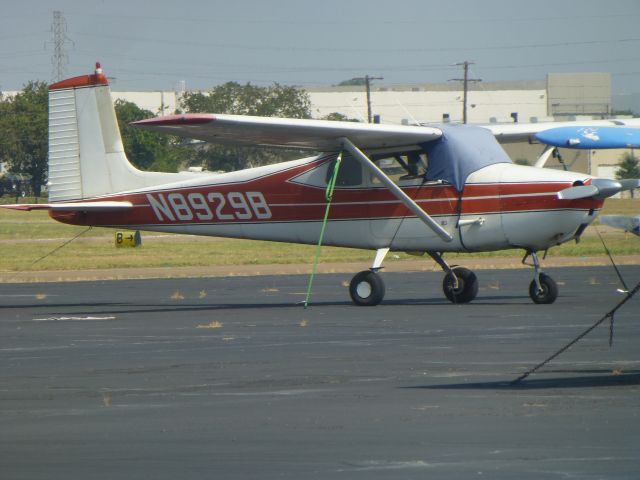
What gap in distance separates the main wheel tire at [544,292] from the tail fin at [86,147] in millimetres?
6834

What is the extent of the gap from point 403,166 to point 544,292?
116 inches

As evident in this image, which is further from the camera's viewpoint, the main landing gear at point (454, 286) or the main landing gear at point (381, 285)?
the main landing gear at point (381, 285)

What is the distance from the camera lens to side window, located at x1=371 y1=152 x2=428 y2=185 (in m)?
18.5

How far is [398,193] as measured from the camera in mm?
17969

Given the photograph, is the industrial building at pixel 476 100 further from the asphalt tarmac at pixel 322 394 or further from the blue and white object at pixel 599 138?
the blue and white object at pixel 599 138

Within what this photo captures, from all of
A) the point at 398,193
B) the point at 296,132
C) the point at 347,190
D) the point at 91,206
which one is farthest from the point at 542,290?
the point at 91,206

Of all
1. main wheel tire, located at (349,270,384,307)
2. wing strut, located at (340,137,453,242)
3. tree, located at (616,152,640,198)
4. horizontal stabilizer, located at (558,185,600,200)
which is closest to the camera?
tree, located at (616,152,640,198)

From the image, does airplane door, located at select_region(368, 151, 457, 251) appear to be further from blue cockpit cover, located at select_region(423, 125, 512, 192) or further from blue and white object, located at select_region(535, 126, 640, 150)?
blue and white object, located at select_region(535, 126, 640, 150)

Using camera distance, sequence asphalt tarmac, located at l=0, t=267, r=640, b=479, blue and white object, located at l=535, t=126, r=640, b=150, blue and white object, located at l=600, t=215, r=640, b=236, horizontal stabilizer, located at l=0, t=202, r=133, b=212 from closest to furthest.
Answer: asphalt tarmac, located at l=0, t=267, r=640, b=479 → blue and white object, located at l=535, t=126, r=640, b=150 → blue and white object, located at l=600, t=215, r=640, b=236 → horizontal stabilizer, located at l=0, t=202, r=133, b=212

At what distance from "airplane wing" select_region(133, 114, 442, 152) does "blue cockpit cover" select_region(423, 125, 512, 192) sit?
0.18m

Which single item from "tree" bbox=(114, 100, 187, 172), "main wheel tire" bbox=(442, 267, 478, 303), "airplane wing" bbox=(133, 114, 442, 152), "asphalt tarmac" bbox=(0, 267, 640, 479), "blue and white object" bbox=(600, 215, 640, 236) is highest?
"airplane wing" bbox=(133, 114, 442, 152)

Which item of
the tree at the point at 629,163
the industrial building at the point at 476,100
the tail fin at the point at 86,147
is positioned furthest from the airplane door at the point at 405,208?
the industrial building at the point at 476,100

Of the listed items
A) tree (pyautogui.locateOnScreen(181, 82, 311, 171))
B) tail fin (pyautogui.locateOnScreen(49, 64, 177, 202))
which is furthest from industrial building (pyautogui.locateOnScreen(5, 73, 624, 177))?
tail fin (pyautogui.locateOnScreen(49, 64, 177, 202))

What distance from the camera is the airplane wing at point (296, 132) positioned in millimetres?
17125
